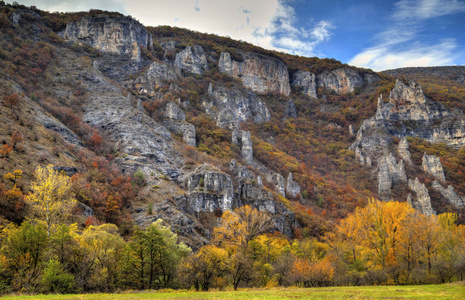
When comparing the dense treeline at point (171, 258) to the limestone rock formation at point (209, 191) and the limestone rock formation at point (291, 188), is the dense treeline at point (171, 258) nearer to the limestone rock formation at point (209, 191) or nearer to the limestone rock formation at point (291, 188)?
the limestone rock formation at point (209, 191)

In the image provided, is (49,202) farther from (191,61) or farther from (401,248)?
(191,61)

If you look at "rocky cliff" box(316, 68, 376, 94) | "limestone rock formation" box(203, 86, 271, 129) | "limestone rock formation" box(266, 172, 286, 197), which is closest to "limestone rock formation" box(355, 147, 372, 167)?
"limestone rock formation" box(203, 86, 271, 129)

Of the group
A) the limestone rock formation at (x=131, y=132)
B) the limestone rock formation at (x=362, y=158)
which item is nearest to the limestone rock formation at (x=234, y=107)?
the limestone rock formation at (x=131, y=132)

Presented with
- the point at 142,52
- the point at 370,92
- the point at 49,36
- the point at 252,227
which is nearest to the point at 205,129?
the point at 142,52

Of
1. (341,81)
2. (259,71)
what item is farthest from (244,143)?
(341,81)

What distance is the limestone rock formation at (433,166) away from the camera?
10288 cm

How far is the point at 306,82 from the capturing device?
18012cm

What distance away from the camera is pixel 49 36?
103 meters

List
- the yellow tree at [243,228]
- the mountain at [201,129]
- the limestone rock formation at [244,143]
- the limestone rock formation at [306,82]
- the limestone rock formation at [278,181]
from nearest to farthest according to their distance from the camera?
the yellow tree at [243,228], the mountain at [201,129], the limestone rock formation at [278,181], the limestone rock formation at [244,143], the limestone rock formation at [306,82]

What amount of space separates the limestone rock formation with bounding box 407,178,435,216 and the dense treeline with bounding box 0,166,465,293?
5362 centimetres

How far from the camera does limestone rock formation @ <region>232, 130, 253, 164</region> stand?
96.4 metres

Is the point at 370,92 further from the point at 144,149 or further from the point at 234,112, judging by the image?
the point at 144,149

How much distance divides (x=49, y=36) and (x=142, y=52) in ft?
109

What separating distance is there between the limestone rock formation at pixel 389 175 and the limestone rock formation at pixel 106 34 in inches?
4114
